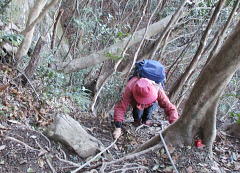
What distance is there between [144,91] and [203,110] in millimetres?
1165

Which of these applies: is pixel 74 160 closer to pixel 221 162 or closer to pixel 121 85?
pixel 221 162

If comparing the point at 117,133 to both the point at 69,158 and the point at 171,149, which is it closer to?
the point at 69,158

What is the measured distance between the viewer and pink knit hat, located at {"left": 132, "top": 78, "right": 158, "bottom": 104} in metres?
3.85

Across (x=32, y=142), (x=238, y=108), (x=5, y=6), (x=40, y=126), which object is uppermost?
(x=5, y=6)

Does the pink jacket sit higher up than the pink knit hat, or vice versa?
the pink knit hat

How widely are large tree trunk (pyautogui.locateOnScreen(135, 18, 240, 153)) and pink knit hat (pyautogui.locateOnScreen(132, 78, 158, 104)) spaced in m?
1.04

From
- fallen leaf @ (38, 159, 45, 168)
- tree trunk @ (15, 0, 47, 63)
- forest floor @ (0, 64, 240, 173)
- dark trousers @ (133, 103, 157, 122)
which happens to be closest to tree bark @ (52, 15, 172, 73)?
tree trunk @ (15, 0, 47, 63)

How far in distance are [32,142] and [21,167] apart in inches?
15.1

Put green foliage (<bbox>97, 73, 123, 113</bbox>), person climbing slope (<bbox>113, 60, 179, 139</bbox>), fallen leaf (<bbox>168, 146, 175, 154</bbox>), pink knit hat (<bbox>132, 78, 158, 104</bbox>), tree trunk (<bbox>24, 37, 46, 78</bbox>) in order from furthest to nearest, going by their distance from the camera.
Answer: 1. green foliage (<bbox>97, 73, 123, 113</bbox>)
2. tree trunk (<bbox>24, 37, 46, 78</bbox>)
3. person climbing slope (<bbox>113, 60, 179, 139</bbox>)
4. pink knit hat (<bbox>132, 78, 158, 104</bbox>)
5. fallen leaf (<bbox>168, 146, 175, 154</bbox>)

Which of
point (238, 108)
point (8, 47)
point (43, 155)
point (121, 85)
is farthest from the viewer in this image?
point (238, 108)

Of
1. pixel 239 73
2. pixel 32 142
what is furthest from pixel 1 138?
pixel 239 73

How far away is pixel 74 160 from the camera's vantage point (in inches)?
114

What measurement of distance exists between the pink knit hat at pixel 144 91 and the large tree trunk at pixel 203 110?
3.41 ft

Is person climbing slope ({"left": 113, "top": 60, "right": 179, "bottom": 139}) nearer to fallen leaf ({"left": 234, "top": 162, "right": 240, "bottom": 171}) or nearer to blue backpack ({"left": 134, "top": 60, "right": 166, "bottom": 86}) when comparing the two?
blue backpack ({"left": 134, "top": 60, "right": 166, "bottom": 86})
